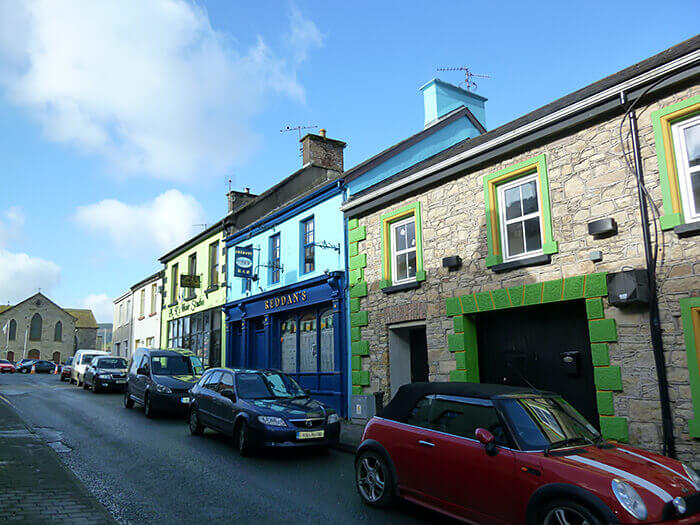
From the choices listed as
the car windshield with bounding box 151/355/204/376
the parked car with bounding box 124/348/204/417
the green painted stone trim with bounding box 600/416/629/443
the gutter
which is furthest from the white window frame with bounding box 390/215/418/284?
the car windshield with bounding box 151/355/204/376

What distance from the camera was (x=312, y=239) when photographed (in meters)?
17.2

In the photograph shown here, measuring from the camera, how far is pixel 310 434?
31.0 feet

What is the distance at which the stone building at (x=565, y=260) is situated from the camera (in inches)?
316

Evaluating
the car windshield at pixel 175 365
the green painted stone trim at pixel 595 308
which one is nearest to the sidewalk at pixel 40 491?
the car windshield at pixel 175 365

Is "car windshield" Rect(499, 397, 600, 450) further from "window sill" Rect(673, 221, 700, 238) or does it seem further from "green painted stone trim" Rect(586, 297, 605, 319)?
"window sill" Rect(673, 221, 700, 238)

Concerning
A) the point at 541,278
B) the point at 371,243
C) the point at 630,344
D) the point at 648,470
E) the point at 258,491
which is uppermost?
the point at 371,243

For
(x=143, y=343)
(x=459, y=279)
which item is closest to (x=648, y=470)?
(x=459, y=279)

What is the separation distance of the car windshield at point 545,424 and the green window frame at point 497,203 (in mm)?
4420

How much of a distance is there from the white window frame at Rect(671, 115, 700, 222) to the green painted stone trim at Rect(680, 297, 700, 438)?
1.27 meters

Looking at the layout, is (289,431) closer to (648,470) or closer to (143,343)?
(648,470)

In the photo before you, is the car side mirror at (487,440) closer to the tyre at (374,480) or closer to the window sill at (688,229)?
the tyre at (374,480)

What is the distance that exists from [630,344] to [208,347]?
18.4 meters

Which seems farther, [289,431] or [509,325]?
[509,325]

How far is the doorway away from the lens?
12930mm
